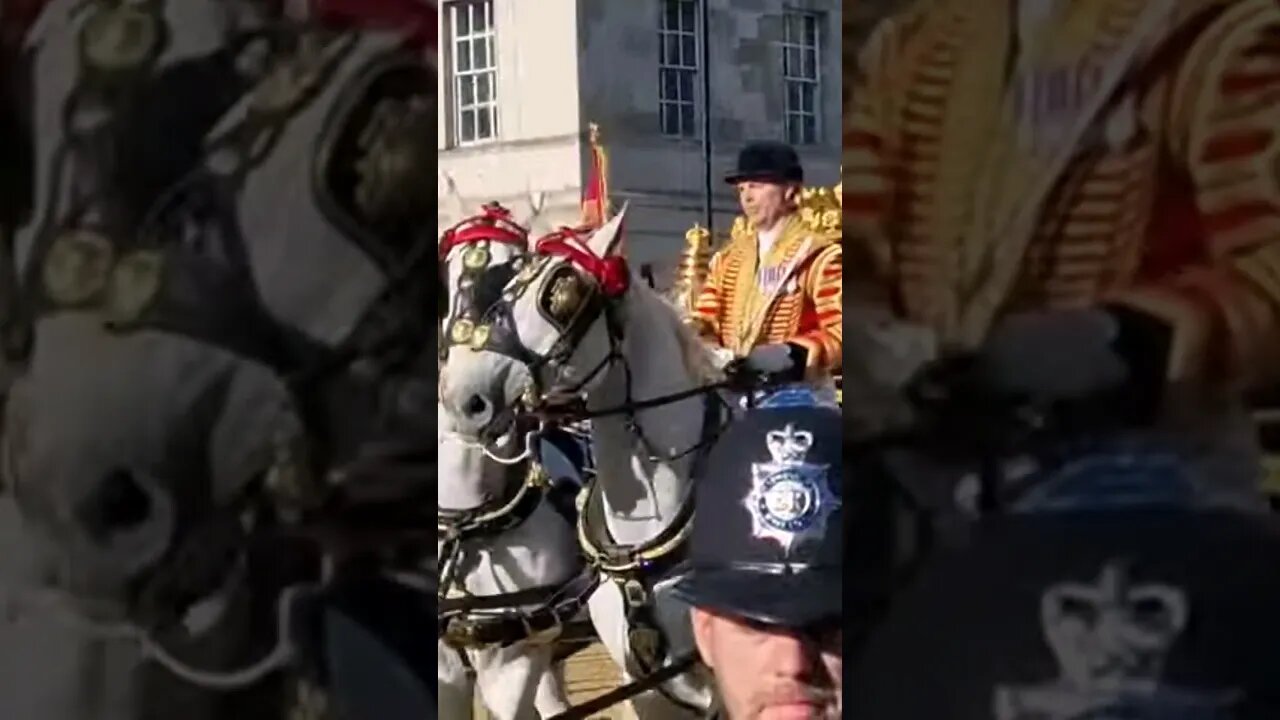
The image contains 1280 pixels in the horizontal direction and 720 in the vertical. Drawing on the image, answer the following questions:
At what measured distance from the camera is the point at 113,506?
80.5 inches

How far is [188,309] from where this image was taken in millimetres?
2035

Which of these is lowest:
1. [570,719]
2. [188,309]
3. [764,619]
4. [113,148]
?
[570,719]

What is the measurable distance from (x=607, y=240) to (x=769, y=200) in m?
0.51

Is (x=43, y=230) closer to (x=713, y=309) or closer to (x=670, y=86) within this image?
(x=713, y=309)

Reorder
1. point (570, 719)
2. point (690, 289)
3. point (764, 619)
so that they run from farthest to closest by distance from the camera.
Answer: point (690, 289) < point (570, 719) < point (764, 619)

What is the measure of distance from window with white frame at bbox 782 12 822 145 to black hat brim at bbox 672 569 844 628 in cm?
660

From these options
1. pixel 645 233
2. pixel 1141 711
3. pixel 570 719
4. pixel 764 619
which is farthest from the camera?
pixel 645 233

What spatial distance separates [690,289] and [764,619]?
8.86 ft

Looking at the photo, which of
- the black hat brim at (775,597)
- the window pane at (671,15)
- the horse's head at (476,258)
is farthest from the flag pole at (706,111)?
the black hat brim at (775,597)

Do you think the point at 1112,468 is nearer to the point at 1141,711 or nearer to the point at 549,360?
the point at 1141,711

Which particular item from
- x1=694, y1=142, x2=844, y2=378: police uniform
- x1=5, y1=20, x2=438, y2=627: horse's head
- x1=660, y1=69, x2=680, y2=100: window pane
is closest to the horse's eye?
x1=694, y1=142, x2=844, y2=378: police uniform

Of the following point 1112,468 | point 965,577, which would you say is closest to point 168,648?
point 965,577

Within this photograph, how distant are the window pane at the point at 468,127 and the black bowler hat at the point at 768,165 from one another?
432cm

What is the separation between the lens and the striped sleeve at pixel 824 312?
4.19 meters
